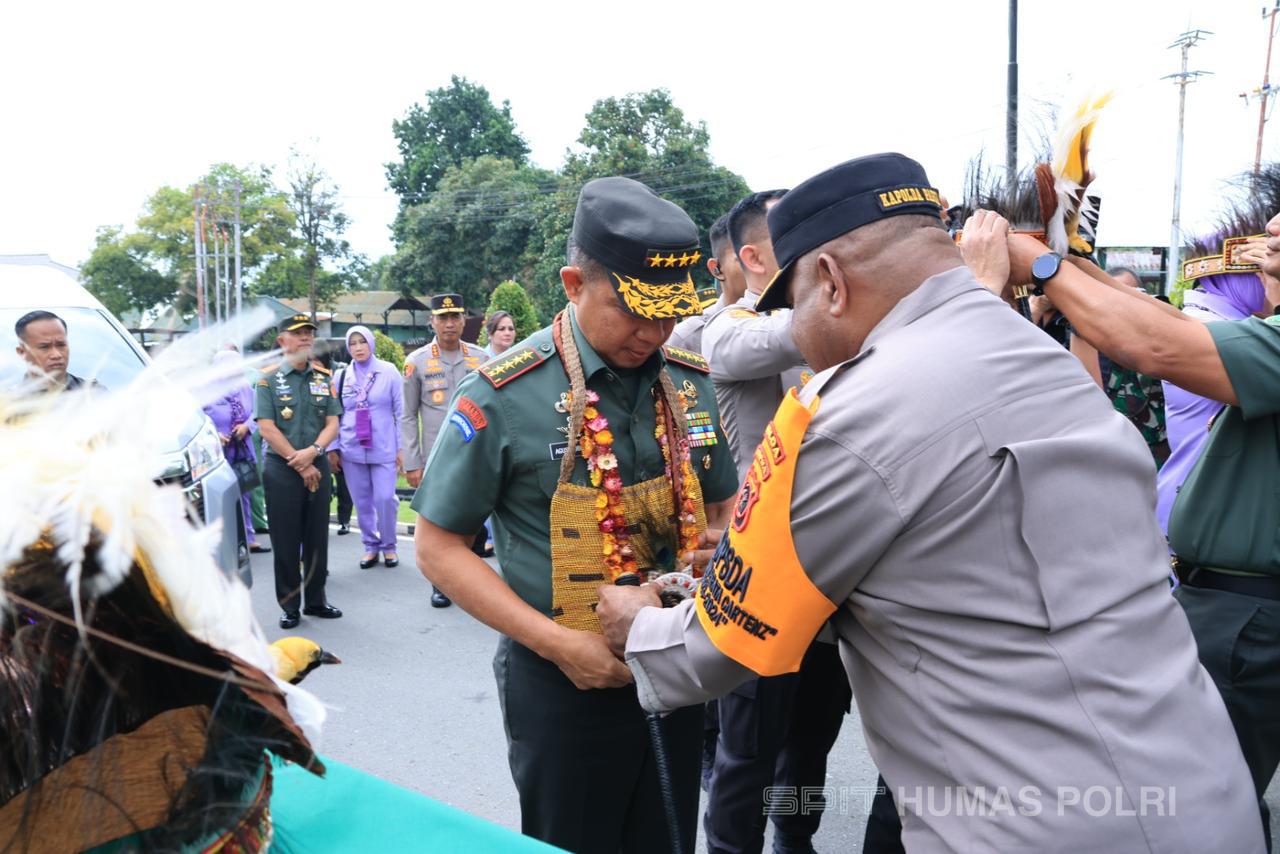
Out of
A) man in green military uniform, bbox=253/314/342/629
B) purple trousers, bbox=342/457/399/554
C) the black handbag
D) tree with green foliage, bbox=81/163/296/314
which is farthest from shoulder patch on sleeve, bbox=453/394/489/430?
tree with green foliage, bbox=81/163/296/314

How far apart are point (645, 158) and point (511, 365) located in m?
32.8

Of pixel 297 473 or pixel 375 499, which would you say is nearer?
pixel 297 473

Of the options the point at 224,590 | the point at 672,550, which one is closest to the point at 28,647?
the point at 224,590

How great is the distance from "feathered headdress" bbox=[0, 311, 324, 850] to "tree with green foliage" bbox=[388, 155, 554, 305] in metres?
41.1

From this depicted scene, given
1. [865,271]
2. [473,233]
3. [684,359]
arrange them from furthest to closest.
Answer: [473,233] < [684,359] < [865,271]

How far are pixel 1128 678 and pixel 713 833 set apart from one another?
187 centimetres

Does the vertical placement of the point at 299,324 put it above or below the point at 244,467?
above

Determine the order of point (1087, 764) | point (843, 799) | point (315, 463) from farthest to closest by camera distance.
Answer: point (315, 463)
point (843, 799)
point (1087, 764)

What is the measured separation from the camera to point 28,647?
0.89m

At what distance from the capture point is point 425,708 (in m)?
4.40

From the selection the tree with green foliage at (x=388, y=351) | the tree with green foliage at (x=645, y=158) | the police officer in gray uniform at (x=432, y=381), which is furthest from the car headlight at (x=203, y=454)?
the tree with green foliage at (x=645, y=158)

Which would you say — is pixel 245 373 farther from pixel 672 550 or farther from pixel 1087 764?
pixel 672 550

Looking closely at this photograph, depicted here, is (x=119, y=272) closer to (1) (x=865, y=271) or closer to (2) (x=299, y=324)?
(2) (x=299, y=324)

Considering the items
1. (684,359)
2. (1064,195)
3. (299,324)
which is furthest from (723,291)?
(299,324)
